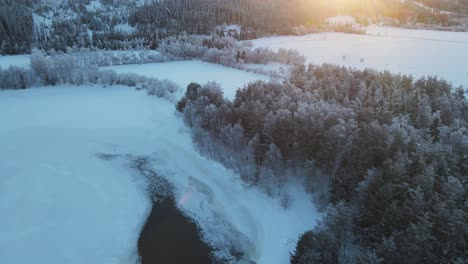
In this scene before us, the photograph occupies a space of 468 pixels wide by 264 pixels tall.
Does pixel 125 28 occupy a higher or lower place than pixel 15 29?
lower

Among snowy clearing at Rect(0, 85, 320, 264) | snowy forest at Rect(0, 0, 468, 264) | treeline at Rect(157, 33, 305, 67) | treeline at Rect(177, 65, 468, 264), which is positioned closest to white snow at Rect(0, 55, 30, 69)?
snowy forest at Rect(0, 0, 468, 264)

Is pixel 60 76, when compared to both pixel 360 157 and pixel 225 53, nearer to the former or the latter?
pixel 225 53

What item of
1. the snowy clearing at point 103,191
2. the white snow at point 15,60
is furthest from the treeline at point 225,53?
the white snow at point 15,60

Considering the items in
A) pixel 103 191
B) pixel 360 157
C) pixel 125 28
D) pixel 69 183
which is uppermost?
pixel 125 28

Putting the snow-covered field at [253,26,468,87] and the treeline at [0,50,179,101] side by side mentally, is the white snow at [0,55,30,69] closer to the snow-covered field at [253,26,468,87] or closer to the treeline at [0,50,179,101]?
the treeline at [0,50,179,101]

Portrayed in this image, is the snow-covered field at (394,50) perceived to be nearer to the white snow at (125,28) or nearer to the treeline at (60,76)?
the treeline at (60,76)

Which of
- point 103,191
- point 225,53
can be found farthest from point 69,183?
point 225,53

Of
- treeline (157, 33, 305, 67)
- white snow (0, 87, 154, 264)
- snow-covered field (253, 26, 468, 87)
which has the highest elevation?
snow-covered field (253, 26, 468, 87)
